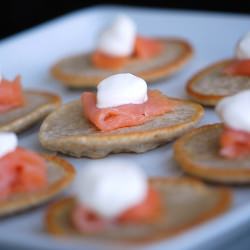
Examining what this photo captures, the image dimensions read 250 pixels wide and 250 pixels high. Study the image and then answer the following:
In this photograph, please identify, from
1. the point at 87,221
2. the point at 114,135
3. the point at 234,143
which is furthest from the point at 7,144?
the point at 234,143

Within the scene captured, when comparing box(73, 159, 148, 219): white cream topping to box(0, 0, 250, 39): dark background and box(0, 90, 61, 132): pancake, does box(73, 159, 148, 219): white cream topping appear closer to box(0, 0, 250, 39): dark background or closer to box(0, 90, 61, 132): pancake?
box(0, 90, 61, 132): pancake

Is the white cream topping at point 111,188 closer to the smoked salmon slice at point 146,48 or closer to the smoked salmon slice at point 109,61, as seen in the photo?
the smoked salmon slice at point 109,61

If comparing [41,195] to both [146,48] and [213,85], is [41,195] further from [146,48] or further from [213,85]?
[146,48]

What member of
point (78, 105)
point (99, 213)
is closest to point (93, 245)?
point (99, 213)

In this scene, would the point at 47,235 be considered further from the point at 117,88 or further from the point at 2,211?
the point at 117,88

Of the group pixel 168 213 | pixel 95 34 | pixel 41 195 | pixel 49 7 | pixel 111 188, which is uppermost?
pixel 111 188

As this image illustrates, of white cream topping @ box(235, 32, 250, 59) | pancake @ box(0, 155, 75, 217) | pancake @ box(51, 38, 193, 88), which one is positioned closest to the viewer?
pancake @ box(0, 155, 75, 217)

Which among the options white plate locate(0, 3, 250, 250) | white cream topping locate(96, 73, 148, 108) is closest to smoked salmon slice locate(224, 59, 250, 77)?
white plate locate(0, 3, 250, 250)
